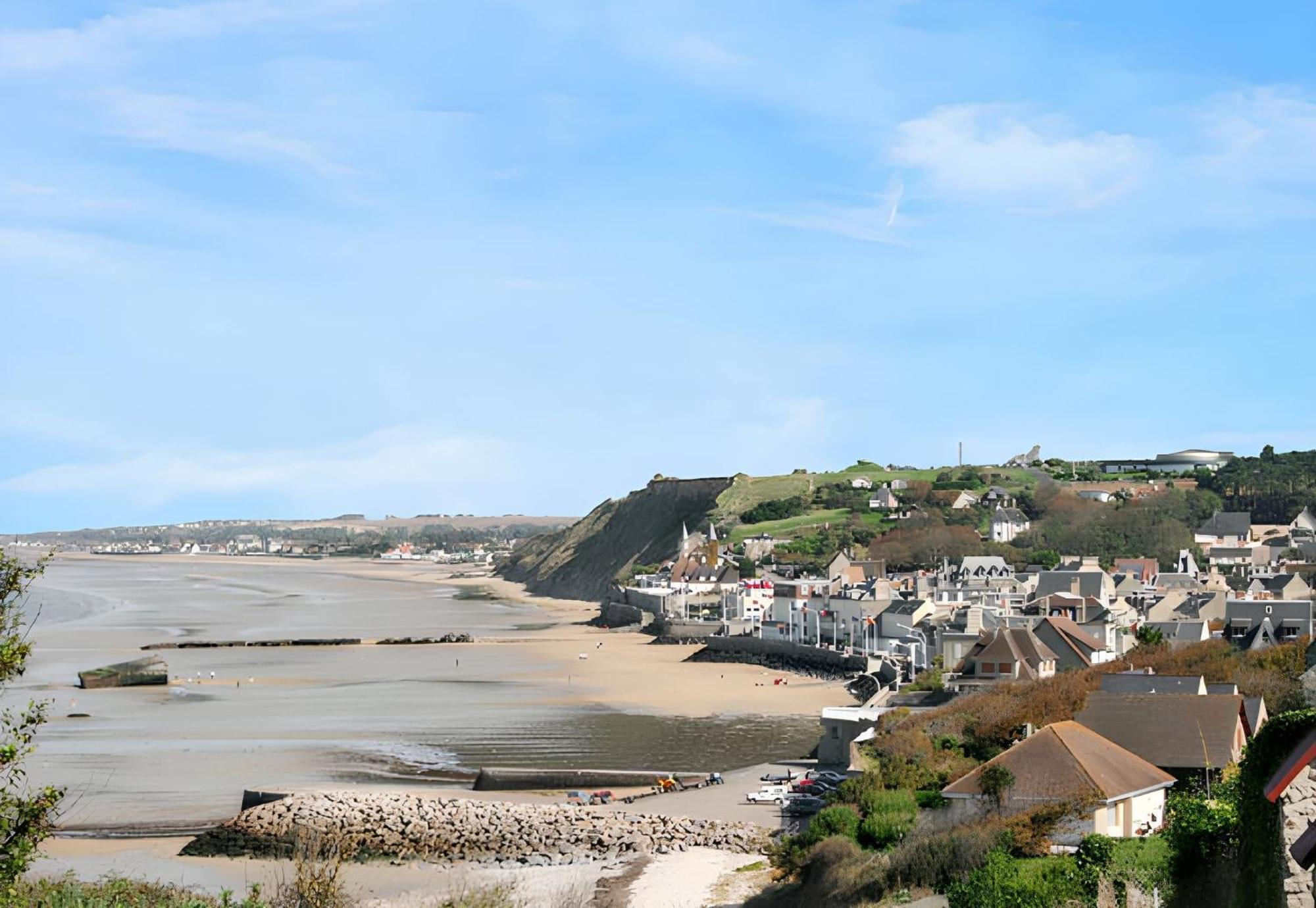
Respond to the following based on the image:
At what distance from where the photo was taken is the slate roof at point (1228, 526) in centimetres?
9675

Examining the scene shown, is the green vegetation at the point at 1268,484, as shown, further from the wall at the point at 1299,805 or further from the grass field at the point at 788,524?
the wall at the point at 1299,805

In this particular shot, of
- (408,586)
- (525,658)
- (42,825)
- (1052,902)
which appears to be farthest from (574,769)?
(408,586)

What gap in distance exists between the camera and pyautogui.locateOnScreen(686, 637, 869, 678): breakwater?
57250 mm

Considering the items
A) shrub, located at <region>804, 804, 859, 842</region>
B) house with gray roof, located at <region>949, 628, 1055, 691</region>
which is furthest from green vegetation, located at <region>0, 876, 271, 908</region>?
house with gray roof, located at <region>949, 628, 1055, 691</region>

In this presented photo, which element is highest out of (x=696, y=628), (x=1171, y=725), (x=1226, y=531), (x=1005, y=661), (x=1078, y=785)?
(x=1226, y=531)

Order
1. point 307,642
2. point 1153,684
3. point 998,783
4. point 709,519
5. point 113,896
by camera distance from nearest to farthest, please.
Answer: point 113,896 < point 998,783 < point 1153,684 < point 307,642 < point 709,519

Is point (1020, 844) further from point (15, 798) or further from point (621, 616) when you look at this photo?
point (621, 616)

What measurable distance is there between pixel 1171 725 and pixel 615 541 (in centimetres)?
12548

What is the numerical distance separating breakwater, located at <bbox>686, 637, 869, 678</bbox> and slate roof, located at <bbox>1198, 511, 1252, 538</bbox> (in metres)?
45.0

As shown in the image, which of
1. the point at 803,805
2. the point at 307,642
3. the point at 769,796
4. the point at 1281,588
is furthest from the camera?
the point at 307,642

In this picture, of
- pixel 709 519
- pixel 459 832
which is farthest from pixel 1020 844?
pixel 709 519

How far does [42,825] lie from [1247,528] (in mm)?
A: 96832

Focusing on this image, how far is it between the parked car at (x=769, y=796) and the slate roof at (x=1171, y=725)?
806 cm

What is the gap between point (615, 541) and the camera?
484 ft
